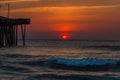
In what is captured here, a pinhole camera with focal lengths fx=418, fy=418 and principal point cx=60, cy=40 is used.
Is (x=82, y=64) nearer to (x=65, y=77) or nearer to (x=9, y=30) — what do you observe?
(x=65, y=77)

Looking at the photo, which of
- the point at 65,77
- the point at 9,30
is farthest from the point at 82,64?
the point at 9,30

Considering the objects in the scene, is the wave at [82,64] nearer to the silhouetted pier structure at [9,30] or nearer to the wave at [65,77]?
the wave at [65,77]

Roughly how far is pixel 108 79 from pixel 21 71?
6036 mm

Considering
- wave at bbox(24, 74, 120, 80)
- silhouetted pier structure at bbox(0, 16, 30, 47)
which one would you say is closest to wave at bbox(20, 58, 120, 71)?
wave at bbox(24, 74, 120, 80)

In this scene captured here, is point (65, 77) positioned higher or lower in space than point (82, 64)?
lower

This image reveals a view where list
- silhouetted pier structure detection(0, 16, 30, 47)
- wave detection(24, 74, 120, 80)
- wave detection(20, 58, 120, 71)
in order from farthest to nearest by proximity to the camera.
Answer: silhouetted pier structure detection(0, 16, 30, 47)
wave detection(20, 58, 120, 71)
wave detection(24, 74, 120, 80)

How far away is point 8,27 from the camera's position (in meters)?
56.8

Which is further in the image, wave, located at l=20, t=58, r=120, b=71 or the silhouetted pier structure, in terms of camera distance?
the silhouetted pier structure

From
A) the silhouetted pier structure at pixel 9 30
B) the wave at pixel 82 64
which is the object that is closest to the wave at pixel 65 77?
the wave at pixel 82 64

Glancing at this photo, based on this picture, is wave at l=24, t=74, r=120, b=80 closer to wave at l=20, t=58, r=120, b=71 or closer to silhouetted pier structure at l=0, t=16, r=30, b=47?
wave at l=20, t=58, r=120, b=71

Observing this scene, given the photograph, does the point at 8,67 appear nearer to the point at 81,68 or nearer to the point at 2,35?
the point at 81,68

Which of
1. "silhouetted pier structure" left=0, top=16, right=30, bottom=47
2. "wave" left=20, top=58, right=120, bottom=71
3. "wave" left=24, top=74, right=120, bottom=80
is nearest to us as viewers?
"wave" left=24, top=74, right=120, bottom=80

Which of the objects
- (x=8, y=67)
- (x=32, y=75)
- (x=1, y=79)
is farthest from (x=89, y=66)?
(x=1, y=79)

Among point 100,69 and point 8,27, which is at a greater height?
point 8,27
